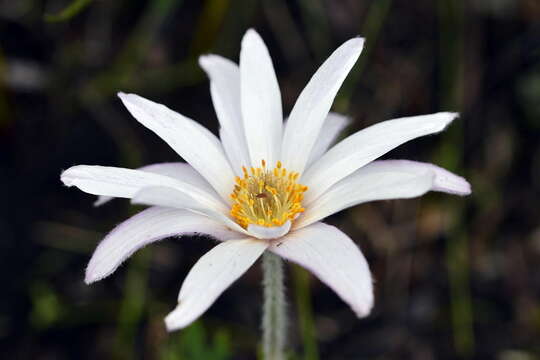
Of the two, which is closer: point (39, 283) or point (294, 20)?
point (39, 283)

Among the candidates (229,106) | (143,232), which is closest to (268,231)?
(143,232)

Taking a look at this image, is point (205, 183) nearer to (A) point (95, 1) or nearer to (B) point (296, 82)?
(B) point (296, 82)

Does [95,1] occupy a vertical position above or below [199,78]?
above

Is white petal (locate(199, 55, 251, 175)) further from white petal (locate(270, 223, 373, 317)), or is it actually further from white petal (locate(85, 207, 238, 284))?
white petal (locate(270, 223, 373, 317))

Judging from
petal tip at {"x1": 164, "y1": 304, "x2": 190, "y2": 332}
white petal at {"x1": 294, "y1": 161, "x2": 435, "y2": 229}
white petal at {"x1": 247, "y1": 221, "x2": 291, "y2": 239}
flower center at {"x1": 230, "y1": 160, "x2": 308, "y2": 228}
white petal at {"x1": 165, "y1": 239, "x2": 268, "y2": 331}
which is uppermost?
flower center at {"x1": 230, "y1": 160, "x2": 308, "y2": 228}

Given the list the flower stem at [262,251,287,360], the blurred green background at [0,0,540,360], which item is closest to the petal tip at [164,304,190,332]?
the flower stem at [262,251,287,360]

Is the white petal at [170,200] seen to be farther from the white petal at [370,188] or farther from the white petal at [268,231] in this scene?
Result: the white petal at [370,188]

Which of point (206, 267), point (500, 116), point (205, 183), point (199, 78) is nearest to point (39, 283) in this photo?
point (199, 78)
